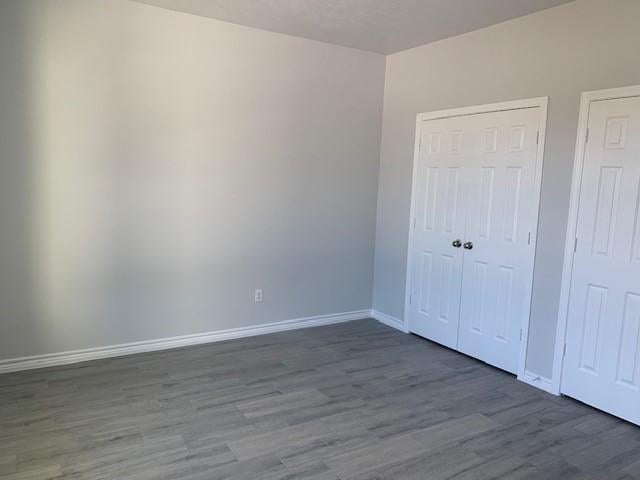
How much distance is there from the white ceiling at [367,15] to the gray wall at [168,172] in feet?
0.69

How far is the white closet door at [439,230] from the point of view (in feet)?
13.6

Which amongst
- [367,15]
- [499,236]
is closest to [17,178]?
[367,15]

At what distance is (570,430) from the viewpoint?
115 inches

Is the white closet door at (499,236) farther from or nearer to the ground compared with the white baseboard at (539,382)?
farther from the ground

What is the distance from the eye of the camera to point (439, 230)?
170 inches

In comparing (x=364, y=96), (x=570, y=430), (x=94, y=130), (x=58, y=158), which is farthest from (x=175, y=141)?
(x=570, y=430)

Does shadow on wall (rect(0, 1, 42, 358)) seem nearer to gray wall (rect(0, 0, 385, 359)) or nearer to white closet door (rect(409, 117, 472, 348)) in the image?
gray wall (rect(0, 0, 385, 359))

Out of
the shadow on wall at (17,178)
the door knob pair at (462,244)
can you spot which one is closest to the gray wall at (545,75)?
the door knob pair at (462,244)

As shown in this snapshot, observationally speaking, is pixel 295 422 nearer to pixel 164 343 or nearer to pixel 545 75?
pixel 164 343

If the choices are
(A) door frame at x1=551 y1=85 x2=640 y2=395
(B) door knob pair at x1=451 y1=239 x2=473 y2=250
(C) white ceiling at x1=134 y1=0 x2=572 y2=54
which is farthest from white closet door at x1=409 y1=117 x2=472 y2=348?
(A) door frame at x1=551 y1=85 x2=640 y2=395

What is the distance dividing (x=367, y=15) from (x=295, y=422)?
2.96 m

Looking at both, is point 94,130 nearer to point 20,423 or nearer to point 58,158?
point 58,158

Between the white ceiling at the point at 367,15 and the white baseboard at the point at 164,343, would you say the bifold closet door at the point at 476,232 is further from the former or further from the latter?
the white baseboard at the point at 164,343

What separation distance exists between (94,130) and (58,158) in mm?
328
